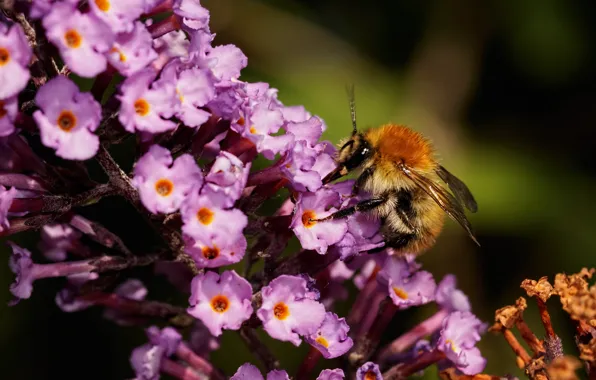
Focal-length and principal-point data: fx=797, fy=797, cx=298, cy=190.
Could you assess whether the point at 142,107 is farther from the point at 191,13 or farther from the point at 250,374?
the point at 250,374

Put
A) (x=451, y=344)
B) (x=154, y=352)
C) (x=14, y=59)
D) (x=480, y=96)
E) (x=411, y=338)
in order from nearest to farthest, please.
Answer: (x=14, y=59)
(x=154, y=352)
(x=451, y=344)
(x=411, y=338)
(x=480, y=96)

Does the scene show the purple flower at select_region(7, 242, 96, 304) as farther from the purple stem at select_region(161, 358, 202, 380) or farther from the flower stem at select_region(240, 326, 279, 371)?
the flower stem at select_region(240, 326, 279, 371)

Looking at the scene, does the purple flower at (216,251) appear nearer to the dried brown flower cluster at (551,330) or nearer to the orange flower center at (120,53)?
the orange flower center at (120,53)

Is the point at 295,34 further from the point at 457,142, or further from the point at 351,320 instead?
the point at 351,320

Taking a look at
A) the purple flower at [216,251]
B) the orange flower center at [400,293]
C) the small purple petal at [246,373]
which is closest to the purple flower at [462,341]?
the orange flower center at [400,293]

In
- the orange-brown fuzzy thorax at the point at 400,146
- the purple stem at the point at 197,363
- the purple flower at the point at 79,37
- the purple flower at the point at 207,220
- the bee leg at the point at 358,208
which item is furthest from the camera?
the orange-brown fuzzy thorax at the point at 400,146

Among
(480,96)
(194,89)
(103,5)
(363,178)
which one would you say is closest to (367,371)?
(363,178)

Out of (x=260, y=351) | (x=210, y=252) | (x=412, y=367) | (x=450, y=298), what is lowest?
(x=260, y=351)
